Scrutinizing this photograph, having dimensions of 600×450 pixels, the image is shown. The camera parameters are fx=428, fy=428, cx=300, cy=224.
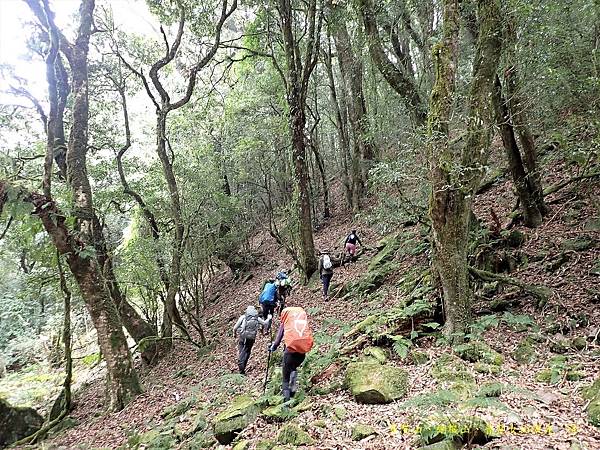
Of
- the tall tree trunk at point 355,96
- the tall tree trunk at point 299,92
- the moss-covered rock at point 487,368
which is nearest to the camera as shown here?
the moss-covered rock at point 487,368

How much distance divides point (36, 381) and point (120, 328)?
10808mm

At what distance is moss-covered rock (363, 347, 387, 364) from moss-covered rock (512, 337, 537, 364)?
6.18 ft

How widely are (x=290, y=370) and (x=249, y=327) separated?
3205 millimetres

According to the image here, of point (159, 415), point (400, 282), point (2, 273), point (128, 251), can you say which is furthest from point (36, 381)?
point (400, 282)

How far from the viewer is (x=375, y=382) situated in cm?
582

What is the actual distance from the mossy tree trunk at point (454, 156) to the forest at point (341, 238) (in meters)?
0.04

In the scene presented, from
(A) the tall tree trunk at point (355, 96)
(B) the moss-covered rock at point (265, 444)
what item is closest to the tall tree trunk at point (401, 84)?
(A) the tall tree trunk at point (355, 96)

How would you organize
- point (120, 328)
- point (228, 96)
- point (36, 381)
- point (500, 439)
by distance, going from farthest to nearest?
1. point (228, 96)
2. point (36, 381)
3. point (120, 328)
4. point (500, 439)

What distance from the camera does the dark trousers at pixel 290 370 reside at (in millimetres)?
6395

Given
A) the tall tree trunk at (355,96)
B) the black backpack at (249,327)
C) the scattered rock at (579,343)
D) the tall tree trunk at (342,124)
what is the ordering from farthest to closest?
the tall tree trunk at (342,124) < the tall tree trunk at (355,96) < the black backpack at (249,327) < the scattered rock at (579,343)

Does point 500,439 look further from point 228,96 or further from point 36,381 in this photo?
point 36,381

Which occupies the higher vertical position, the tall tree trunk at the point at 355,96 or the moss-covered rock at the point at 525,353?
the tall tree trunk at the point at 355,96

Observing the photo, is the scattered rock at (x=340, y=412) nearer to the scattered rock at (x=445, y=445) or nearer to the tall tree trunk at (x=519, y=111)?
the scattered rock at (x=445, y=445)

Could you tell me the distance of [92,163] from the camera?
573 inches
